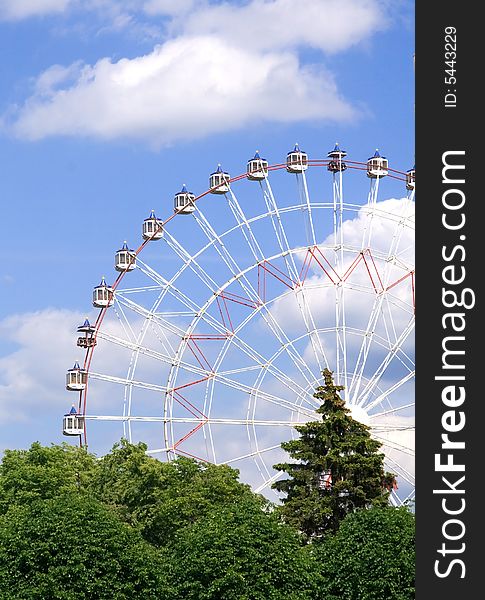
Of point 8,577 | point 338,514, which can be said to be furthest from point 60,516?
point 338,514

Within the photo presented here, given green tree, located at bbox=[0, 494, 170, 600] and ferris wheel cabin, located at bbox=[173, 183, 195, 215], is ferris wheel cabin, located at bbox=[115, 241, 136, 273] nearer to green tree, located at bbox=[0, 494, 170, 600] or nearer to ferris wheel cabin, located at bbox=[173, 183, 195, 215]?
ferris wheel cabin, located at bbox=[173, 183, 195, 215]

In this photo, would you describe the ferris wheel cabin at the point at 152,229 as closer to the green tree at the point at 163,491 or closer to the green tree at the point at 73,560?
the green tree at the point at 163,491

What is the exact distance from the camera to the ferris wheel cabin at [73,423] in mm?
62531

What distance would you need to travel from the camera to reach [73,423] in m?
62.6

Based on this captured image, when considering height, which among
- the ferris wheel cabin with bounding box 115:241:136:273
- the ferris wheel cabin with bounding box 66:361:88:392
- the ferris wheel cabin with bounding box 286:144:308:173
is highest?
the ferris wheel cabin with bounding box 286:144:308:173

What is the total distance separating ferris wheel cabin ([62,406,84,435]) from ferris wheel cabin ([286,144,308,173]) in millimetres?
16133

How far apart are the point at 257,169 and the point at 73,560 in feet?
91.4

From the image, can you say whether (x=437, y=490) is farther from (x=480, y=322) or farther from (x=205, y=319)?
(x=205, y=319)

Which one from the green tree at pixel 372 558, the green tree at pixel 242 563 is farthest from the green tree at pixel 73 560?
the green tree at pixel 372 558

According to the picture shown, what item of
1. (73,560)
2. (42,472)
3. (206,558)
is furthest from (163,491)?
(73,560)

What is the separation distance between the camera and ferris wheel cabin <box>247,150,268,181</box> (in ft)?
213

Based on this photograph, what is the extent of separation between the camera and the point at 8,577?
42312 millimetres

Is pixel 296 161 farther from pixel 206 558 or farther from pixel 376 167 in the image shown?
pixel 206 558

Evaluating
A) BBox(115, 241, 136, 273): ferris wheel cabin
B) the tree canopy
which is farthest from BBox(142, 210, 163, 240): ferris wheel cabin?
the tree canopy
